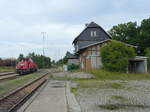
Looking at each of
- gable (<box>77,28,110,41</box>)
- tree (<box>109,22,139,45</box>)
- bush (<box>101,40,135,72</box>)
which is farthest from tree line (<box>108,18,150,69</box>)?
bush (<box>101,40,135,72</box>)

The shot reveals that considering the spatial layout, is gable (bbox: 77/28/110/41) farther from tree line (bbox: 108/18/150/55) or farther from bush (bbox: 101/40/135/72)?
bush (bbox: 101/40/135/72)

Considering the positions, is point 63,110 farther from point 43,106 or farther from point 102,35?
point 102,35

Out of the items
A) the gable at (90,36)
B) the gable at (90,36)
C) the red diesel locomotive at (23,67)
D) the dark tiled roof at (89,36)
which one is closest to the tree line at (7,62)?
the dark tiled roof at (89,36)

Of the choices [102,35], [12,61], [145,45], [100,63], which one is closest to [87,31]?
[102,35]

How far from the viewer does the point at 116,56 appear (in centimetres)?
3117

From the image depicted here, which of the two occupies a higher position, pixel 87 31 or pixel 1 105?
pixel 87 31

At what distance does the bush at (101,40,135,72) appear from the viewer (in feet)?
102

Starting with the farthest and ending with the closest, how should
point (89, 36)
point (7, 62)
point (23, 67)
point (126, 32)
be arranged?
point (7, 62) < point (126, 32) < point (89, 36) < point (23, 67)

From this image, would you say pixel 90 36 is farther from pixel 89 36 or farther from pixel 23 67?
pixel 23 67

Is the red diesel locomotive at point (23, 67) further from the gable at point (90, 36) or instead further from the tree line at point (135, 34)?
the tree line at point (135, 34)

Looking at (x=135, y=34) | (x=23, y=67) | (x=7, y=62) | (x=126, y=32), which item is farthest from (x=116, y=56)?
(x=7, y=62)

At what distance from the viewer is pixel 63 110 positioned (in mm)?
8914

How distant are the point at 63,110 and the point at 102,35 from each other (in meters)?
42.0

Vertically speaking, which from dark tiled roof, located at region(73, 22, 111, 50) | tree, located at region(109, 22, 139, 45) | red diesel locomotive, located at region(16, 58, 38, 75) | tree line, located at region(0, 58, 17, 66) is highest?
tree, located at region(109, 22, 139, 45)
